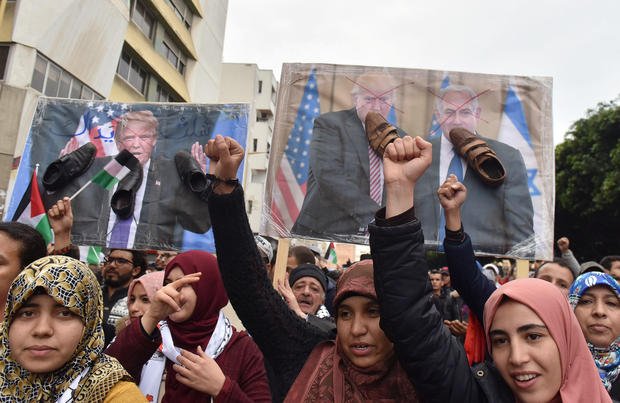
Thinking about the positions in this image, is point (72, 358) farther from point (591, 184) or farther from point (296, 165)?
point (591, 184)

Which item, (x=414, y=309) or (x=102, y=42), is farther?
(x=102, y=42)

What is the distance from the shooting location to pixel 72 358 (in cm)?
154

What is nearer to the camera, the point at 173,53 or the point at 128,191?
the point at 128,191

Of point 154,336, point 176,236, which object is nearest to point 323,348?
point 154,336

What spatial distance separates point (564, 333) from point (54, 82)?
12824 millimetres

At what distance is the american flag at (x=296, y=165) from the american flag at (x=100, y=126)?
5.76 feet

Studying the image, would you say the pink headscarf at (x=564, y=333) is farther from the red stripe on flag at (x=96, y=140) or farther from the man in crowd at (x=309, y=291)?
the red stripe on flag at (x=96, y=140)

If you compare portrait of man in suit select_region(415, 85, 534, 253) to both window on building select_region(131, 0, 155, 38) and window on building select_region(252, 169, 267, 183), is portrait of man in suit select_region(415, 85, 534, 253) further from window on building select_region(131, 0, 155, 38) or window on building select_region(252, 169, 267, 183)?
window on building select_region(252, 169, 267, 183)

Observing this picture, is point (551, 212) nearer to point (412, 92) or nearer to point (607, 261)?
point (607, 261)

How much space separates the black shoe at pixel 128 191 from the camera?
4.33 m

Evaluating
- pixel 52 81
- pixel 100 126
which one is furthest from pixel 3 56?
pixel 100 126

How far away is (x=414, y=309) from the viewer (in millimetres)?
1304

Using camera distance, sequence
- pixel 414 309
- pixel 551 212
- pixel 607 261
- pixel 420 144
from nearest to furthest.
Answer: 1. pixel 414 309
2. pixel 420 144
3. pixel 551 212
4. pixel 607 261

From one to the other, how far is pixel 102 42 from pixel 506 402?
13.6 metres
